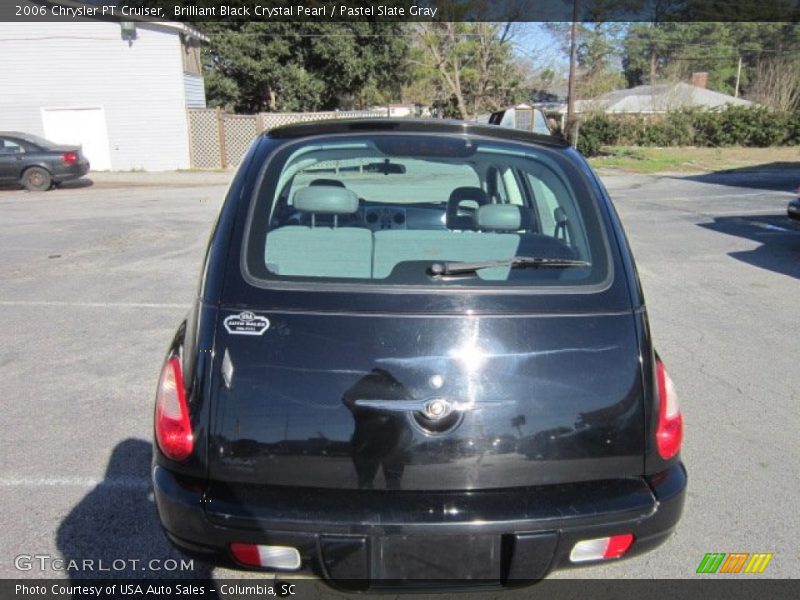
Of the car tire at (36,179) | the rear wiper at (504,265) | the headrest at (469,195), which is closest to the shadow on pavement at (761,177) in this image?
the headrest at (469,195)

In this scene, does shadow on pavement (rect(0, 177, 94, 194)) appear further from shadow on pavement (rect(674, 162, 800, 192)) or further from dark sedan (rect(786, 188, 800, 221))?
shadow on pavement (rect(674, 162, 800, 192))

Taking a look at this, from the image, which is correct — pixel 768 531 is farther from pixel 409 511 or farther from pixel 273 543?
pixel 273 543

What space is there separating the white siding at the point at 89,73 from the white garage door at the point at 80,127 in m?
0.17

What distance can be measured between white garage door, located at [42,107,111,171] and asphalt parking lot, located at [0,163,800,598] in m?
11.5

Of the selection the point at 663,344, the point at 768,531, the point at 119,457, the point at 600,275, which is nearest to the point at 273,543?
the point at 600,275

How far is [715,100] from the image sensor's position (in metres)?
49.3

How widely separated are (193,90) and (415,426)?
2354 centimetres

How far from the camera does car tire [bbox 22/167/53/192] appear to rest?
16578mm

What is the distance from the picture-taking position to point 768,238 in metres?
9.72

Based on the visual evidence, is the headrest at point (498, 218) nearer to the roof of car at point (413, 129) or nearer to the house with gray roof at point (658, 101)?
the roof of car at point (413, 129)

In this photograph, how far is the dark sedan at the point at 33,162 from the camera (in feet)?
53.8

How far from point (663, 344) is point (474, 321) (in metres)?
3.76

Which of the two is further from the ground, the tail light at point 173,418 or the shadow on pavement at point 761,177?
the tail light at point 173,418

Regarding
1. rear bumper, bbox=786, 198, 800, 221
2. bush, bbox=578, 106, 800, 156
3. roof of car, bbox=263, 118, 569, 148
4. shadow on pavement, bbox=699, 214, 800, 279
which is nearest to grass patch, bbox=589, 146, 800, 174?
bush, bbox=578, 106, 800, 156
